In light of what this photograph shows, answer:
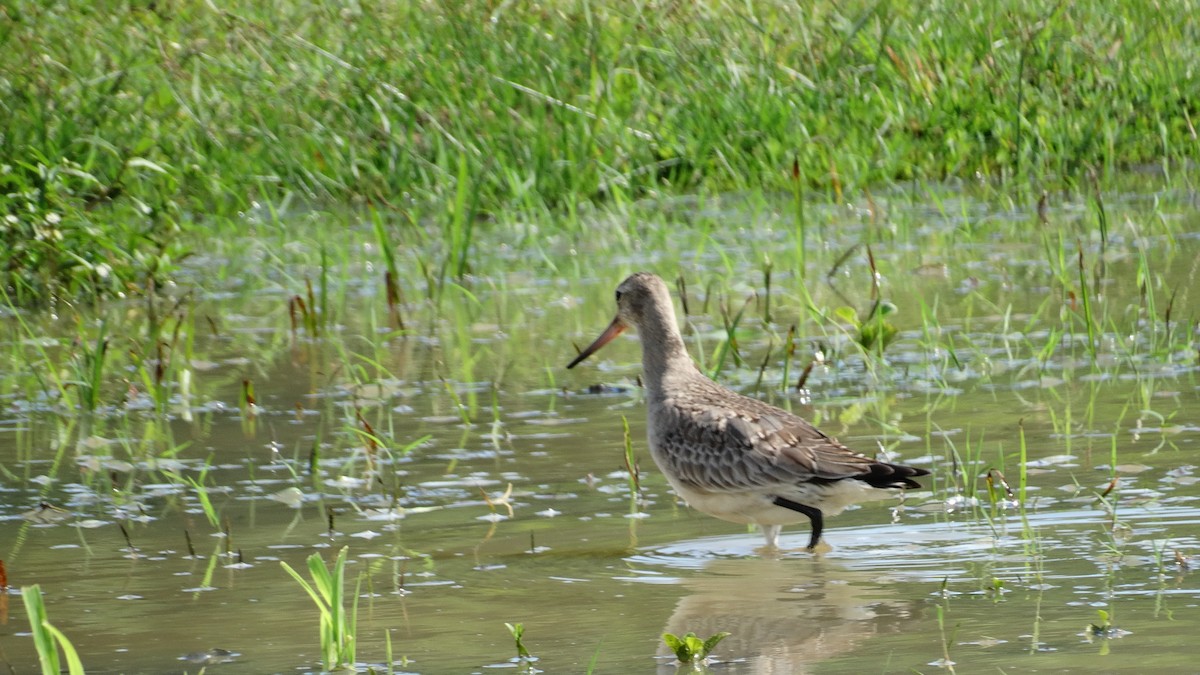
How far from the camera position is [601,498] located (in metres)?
6.29

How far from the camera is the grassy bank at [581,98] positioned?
12.1 meters

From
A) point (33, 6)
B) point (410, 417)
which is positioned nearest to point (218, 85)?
point (33, 6)

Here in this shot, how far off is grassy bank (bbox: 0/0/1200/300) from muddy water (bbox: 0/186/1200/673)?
2274 millimetres

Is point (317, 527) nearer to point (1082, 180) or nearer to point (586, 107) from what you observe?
point (586, 107)

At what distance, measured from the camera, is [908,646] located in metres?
4.43

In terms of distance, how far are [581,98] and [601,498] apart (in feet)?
22.9

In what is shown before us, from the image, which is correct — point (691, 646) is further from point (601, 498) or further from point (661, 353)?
point (661, 353)

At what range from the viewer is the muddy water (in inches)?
183

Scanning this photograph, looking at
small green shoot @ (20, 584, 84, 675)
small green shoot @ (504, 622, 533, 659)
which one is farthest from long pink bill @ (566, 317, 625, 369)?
small green shoot @ (20, 584, 84, 675)

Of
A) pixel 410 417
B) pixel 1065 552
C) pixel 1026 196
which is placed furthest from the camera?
pixel 1026 196

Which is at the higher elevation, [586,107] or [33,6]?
[33,6]

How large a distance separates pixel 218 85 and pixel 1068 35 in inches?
242

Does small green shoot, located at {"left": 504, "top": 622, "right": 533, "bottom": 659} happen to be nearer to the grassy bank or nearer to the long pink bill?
the long pink bill

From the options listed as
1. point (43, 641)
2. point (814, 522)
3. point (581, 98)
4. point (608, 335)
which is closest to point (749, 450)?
point (814, 522)
